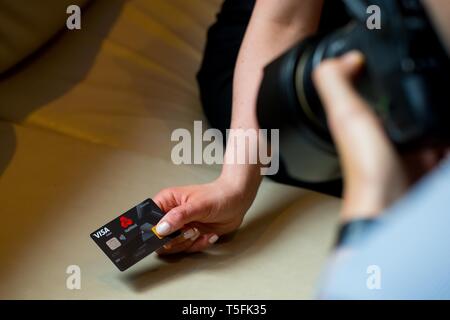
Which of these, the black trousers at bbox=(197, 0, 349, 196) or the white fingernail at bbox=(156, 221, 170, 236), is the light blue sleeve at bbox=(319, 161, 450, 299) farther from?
the black trousers at bbox=(197, 0, 349, 196)

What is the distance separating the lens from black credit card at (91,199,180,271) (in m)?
0.70

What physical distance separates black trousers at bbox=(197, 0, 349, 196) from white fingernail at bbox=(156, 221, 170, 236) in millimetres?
203

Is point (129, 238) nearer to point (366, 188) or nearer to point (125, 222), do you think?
point (125, 222)

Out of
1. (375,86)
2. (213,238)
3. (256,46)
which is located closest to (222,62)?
(256,46)

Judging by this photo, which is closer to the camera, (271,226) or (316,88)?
(316,88)

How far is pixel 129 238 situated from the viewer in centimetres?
71

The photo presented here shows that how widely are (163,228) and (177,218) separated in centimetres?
2

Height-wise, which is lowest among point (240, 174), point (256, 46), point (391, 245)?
point (391, 245)

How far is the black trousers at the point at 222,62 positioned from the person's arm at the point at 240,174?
10cm

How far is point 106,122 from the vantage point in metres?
0.91

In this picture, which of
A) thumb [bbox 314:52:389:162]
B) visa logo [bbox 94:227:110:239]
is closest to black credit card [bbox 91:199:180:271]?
visa logo [bbox 94:227:110:239]
